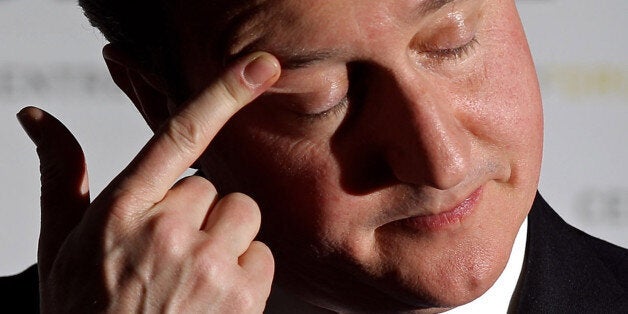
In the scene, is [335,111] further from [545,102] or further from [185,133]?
[545,102]

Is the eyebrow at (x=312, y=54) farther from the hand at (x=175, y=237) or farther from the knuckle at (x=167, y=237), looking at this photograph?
the knuckle at (x=167, y=237)

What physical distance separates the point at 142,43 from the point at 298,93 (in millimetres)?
299

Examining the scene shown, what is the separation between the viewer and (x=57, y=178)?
Result: 136cm

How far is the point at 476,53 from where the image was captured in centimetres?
122

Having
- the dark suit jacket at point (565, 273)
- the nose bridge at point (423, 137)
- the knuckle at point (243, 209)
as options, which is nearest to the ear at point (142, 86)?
the knuckle at point (243, 209)

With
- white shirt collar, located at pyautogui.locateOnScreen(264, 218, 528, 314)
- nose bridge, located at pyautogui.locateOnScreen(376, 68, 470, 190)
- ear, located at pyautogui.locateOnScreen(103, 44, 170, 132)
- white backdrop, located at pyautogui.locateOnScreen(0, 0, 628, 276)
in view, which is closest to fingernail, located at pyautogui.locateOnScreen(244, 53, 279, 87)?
nose bridge, located at pyautogui.locateOnScreen(376, 68, 470, 190)

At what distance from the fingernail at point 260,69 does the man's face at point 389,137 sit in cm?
2

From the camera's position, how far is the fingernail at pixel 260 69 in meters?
1.17

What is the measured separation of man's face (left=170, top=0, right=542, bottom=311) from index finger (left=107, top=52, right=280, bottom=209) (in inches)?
1.3

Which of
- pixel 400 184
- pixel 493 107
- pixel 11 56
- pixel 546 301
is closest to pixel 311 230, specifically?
pixel 400 184

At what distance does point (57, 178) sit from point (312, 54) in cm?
38

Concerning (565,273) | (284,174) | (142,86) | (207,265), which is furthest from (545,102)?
(207,265)

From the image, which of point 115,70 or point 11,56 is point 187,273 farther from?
point 11,56

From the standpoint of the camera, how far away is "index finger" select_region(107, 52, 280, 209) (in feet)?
3.86
